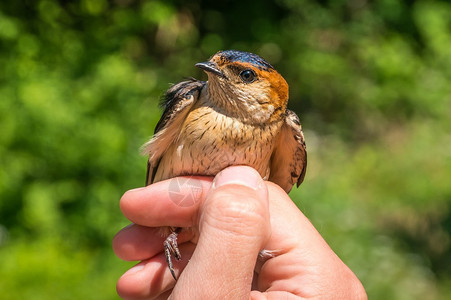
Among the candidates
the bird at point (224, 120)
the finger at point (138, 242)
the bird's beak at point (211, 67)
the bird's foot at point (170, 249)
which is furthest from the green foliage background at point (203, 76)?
the bird's beak at point (211, 67)

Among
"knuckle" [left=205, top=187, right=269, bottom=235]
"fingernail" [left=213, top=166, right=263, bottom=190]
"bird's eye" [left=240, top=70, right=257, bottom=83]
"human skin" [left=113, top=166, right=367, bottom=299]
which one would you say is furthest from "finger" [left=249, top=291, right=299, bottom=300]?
"bird's eye" [left=240, top=70, right=257, bottom=83]

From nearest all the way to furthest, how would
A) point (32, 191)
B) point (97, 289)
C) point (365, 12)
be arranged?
1. point (97, 289)
2. point (32, 191)
3. point (365, 12)

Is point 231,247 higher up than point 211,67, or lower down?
lower down

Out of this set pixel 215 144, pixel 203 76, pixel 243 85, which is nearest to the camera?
pixel 215 144

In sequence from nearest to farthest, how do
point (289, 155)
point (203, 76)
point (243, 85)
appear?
1. point (243, 85)
2. point (289, 155)
3. point (203, 76)

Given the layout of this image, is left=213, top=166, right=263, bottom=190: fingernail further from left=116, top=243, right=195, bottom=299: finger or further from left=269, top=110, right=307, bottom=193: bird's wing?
left=116, top=243, right=195, bottom=299: finger

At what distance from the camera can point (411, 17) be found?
912 cm

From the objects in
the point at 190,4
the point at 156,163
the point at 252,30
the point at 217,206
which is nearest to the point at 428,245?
the point at 156,163

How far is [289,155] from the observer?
3.07 meters

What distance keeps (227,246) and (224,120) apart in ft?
2.53

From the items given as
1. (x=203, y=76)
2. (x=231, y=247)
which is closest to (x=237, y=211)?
(x=231, y=247)

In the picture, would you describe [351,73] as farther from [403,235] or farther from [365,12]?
[403,235]

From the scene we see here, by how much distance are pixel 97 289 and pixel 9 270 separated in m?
0.74

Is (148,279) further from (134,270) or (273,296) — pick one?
(273,296)
